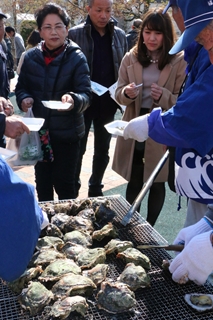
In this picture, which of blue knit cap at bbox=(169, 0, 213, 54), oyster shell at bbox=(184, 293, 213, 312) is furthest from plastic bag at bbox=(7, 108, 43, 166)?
oyster shell at bbox=(184, 293, 213, 312)

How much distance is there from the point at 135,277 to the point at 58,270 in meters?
0.34

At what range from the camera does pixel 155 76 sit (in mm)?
3186

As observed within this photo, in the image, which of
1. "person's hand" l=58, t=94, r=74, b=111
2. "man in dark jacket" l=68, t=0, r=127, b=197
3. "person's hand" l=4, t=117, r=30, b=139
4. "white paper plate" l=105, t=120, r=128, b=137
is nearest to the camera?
"white paper plate" l=105, t=120, r=128, b=137

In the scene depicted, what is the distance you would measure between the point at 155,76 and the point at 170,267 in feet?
6.29

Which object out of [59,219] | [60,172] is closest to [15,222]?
[59,219]

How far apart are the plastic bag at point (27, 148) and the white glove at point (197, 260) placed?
1711 mm

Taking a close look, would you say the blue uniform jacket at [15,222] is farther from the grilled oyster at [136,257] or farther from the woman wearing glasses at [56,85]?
the woman wearing glasses at [56,85]

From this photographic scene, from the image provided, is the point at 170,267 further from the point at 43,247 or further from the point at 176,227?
the point at 176,227

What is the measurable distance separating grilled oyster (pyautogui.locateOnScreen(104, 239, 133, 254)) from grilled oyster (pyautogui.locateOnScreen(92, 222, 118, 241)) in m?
0.08

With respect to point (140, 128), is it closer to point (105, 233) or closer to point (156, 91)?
point (105, 233)

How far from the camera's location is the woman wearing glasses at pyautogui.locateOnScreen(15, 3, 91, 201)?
10.1 feet

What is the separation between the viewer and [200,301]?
1523mm

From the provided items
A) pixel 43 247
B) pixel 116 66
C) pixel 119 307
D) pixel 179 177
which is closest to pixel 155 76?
pixel 116 66

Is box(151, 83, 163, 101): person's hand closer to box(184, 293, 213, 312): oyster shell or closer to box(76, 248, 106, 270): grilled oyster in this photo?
box(76, 248, 106, 270): grilled oyster
